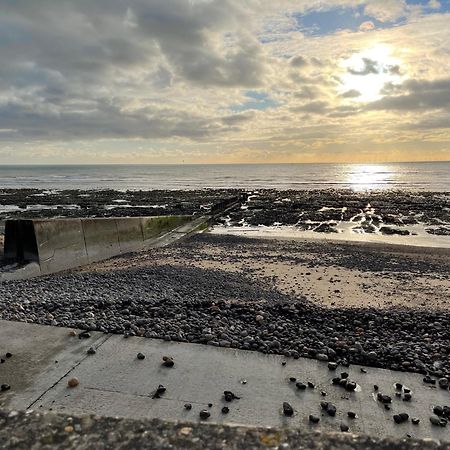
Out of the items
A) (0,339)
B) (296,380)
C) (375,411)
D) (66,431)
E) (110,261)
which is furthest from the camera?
(110,261)

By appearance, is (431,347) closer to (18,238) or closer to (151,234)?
(18,238)

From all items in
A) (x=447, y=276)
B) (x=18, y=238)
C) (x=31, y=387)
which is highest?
(x=18, y=238)

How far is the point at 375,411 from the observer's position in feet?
13.4

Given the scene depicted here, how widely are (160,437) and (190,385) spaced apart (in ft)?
9.44

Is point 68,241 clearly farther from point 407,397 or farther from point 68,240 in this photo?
point 407,397

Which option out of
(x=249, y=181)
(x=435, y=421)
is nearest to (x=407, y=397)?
(x=435, y=421)

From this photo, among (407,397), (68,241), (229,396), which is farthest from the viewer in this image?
(68,241)

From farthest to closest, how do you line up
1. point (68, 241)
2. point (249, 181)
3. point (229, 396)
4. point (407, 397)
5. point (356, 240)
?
point (249, 181) < point (356, 240) < point (68, 241) < point (407, 397) < point (229, 396)

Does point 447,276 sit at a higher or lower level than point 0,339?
lower

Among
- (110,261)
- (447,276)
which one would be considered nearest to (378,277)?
(447,276)

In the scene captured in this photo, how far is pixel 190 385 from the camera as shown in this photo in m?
4.43

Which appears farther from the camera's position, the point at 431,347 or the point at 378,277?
the point at 378,277

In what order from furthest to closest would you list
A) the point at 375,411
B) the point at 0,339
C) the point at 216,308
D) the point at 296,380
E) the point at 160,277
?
the point at 160,277 < the point at 216,308 < the point at 0,339 < the point at 296,380 < the point at 375,411

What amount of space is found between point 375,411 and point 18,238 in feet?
33.7
